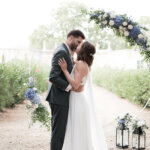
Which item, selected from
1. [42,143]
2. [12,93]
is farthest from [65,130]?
[12,93]

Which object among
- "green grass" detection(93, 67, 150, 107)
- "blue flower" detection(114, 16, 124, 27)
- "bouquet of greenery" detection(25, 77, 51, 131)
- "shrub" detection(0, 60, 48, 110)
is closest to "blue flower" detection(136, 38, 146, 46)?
"blue flower" detection(114, 16, 124, 27)

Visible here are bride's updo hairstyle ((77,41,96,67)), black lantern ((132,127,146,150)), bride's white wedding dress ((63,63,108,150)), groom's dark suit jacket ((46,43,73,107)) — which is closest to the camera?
groom's dark suit jacket ((46,43,73,107))

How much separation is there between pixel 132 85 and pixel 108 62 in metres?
8.36

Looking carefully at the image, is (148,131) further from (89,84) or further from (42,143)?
(89,84)

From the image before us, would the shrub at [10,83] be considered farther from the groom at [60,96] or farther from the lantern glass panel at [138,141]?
the groom at [60,96]

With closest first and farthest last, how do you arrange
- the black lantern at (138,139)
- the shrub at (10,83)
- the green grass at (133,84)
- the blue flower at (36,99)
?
the blue flower at (36,99)
the black lantern at (138,139)
the shrub at (10,83)
the green grass at (133,84)

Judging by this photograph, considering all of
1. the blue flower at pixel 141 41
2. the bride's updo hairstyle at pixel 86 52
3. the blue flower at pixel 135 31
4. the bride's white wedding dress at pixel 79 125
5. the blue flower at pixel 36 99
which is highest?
the blue flower at pixel 135 31

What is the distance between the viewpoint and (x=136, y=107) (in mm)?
8695

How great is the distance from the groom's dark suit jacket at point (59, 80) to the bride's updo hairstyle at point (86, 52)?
0.15 m

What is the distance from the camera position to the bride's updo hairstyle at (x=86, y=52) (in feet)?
9.88

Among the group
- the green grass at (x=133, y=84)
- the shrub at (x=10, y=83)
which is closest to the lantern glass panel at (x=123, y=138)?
the shrub at (x=10, y=83)

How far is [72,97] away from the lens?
312 centimetres

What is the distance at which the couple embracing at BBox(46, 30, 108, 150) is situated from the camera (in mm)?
2908

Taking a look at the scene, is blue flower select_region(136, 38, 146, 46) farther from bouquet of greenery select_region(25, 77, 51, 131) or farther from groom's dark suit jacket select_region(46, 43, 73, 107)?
bouquet of greenery select_region(25, 77, 51, 131)
